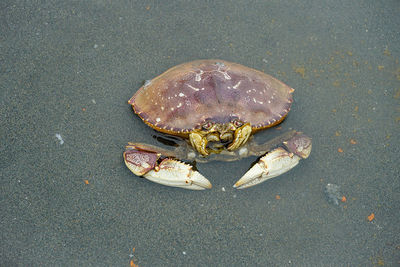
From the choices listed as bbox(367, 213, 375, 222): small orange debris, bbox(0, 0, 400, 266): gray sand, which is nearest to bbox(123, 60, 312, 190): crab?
bbox(0, 0, 400, 266): gray sand

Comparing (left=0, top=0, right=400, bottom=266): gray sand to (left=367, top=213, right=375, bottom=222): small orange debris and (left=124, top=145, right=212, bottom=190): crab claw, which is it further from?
(left=124, top=145, right=212, bottom=190): crab claw

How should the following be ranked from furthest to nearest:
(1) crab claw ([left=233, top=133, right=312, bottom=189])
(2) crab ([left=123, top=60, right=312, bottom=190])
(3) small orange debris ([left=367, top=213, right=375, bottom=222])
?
(3) small orange debris ([left=367, top=213, right=375, bottom=222]) → (1) crab claw ([left=233, top=133, right=312, bottom=189]) → (2) crab ([left=123, top=60, right=312, bottom=190])

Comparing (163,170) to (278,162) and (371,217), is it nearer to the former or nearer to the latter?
(278,162)

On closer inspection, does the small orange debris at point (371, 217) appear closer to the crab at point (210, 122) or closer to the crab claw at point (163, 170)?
the crab at point (210, 122)

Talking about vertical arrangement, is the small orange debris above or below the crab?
below

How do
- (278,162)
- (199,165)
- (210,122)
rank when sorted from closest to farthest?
(210,122), (278,162), (199,165)

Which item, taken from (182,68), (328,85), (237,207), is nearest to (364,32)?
(328,85)

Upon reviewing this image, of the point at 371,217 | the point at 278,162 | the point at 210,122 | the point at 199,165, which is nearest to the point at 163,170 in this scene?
the point at 199,165

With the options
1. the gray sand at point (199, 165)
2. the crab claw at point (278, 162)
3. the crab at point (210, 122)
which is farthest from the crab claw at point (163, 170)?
the crab claw at point (278, 162)
